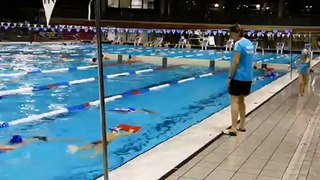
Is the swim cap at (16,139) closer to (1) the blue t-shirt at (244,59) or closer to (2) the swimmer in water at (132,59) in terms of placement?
(1) the blue t-shirt at (244,59)

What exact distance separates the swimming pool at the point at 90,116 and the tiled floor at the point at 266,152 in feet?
3.88

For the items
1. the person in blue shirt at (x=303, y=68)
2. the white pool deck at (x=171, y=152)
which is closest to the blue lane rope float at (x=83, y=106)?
the white pool deck at (x=171, y=152)

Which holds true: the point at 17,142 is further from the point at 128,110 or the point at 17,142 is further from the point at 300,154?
the point at 300,154

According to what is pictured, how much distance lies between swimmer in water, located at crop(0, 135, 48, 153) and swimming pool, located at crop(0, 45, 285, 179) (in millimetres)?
122

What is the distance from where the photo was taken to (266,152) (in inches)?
201

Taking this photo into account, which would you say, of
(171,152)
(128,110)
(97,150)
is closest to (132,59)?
(128,110)

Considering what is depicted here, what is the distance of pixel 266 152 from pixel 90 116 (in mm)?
3852

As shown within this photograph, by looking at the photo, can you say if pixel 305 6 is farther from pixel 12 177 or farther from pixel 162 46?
pixel 12 177

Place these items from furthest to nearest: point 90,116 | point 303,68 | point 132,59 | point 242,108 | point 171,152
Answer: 1. point 132,59
2. point 303,68
3. point 90,116
4. point 242,108
5. point 171,152

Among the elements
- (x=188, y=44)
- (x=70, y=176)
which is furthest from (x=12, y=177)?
(x=188, y=44)

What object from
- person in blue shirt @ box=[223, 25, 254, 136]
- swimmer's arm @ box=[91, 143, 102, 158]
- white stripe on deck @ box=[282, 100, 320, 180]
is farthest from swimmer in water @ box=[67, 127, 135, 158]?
white stripe on deck @ box=[282, 100, 320, 180]

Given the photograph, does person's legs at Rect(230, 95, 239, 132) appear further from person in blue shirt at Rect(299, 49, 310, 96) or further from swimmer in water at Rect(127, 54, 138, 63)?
swimmer in water at Rect(127, 54, 138, 63)

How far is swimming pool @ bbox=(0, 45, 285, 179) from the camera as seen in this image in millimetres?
5297

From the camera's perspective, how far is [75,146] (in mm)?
6098
